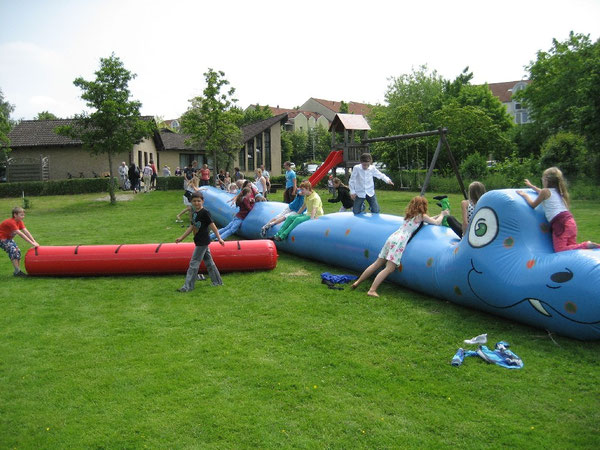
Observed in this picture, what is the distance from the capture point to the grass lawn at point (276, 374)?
13.9ft

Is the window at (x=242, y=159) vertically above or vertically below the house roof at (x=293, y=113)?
below

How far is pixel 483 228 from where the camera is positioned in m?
6.97

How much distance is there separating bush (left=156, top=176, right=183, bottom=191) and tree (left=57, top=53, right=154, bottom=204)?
6.52 meters

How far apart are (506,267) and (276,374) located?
10.7 ft

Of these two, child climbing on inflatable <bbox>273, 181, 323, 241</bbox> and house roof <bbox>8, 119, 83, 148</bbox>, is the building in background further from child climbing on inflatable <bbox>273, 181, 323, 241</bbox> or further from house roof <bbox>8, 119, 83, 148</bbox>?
child climbing on inflatable <bbox>273, 181, 323, 241</bbox>

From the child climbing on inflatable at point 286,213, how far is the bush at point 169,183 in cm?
1847

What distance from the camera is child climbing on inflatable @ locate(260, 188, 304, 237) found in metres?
11.9

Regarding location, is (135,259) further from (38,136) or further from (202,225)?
(38,136)

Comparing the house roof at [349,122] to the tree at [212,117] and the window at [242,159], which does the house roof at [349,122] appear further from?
the window at [242,159]

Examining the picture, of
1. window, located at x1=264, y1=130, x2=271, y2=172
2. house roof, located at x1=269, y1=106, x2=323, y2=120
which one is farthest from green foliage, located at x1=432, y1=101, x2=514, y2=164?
house roof, located at x1=269, y1=106, x2=323, y2=120

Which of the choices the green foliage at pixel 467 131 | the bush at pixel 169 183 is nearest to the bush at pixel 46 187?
the bush at pixel 169 183

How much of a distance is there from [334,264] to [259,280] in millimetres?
1672

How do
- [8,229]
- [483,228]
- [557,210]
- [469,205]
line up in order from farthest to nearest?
[8,229], [469,205], [483,228], [557,210]

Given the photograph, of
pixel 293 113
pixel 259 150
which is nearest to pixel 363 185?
pixel 259 150
